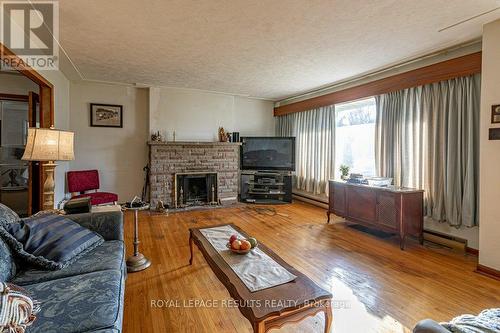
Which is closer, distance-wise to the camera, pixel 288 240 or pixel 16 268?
pixel 16 268

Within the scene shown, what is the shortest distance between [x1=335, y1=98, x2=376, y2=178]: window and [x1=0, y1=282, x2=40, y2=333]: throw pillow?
430cm

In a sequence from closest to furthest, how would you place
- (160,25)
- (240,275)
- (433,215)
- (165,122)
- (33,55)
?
(240,275) < (160,25) < (33,55) < (433,215) < (165,122)

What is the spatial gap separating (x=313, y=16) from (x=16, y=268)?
296 cm

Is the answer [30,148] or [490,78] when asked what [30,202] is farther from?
[490,78]

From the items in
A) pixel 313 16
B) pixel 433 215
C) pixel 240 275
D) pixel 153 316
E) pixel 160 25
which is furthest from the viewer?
pixel 433 215

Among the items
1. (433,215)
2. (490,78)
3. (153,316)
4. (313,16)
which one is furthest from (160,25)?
(433,215)

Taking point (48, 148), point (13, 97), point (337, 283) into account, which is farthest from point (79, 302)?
point (13, 97)

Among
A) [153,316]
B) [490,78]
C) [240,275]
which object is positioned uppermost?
[490,78]

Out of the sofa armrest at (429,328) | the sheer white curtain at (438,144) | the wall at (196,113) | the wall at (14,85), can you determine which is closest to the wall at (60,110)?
the wall at (14,85)

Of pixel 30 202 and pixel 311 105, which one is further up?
pixel 311 105

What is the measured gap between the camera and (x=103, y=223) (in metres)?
2.12

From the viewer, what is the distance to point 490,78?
2.43 m

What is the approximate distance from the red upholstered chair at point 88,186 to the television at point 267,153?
2827 millimetres

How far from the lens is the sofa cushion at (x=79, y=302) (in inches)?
42.4
